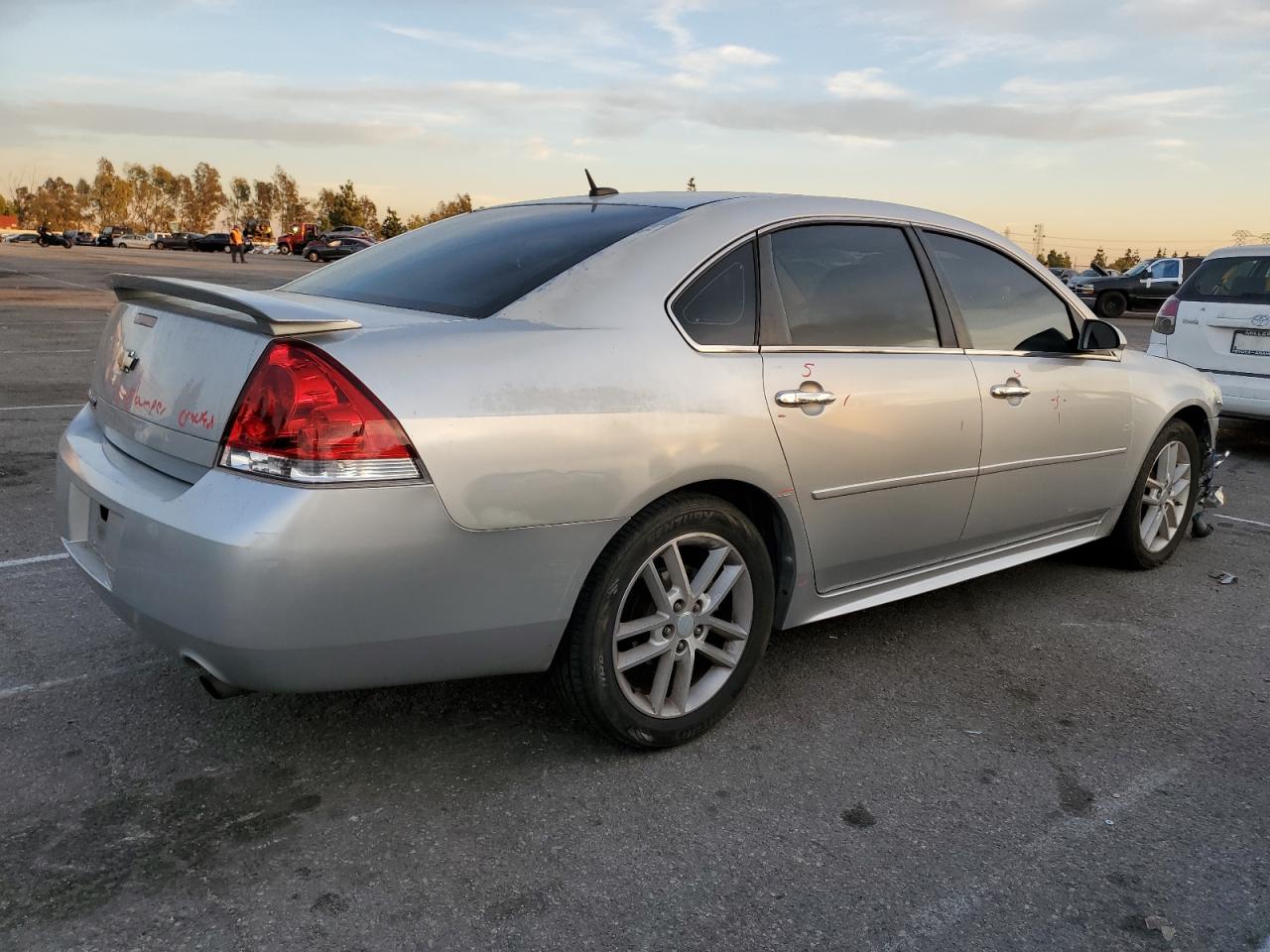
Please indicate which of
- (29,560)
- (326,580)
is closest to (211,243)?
(29,560)

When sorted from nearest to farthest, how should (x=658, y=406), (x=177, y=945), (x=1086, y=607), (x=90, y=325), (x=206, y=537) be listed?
1. (x=177, y=945)
2. (x=206, y=537)
3. (x=658, y=406)
4. (x=1086, y=607)
5. (x=90, y=325)

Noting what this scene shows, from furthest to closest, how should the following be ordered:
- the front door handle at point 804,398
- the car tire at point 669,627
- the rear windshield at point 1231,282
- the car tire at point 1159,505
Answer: the rear windshield at point 1231,282
the car tire at point 1159,505
the front door handle at point 804,398
the car tire at point 669,627

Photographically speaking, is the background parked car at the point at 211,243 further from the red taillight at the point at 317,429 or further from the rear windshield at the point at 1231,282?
the red taillight at the point at 317,429

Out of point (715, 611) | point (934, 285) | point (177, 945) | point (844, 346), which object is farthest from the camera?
point (934, 285)

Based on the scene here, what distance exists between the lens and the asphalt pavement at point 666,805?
2.24 meters

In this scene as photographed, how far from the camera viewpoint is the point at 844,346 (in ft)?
10.9

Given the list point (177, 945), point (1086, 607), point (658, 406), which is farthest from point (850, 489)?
point (177, 945)

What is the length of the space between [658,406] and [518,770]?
41.0 inches

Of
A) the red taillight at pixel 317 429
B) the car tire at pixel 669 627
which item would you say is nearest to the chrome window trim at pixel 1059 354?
the car tire at pixel 669 627

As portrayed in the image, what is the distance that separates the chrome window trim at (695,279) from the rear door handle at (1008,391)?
43.9 inches

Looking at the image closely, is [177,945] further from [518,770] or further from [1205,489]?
[1205,489]

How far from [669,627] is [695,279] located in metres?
0.98

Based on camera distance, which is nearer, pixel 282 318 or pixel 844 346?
pixel 282 318

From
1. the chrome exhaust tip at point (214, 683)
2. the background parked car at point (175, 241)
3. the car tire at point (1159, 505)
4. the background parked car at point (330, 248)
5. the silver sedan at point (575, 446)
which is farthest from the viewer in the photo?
the background parked car at point (175, 241)
